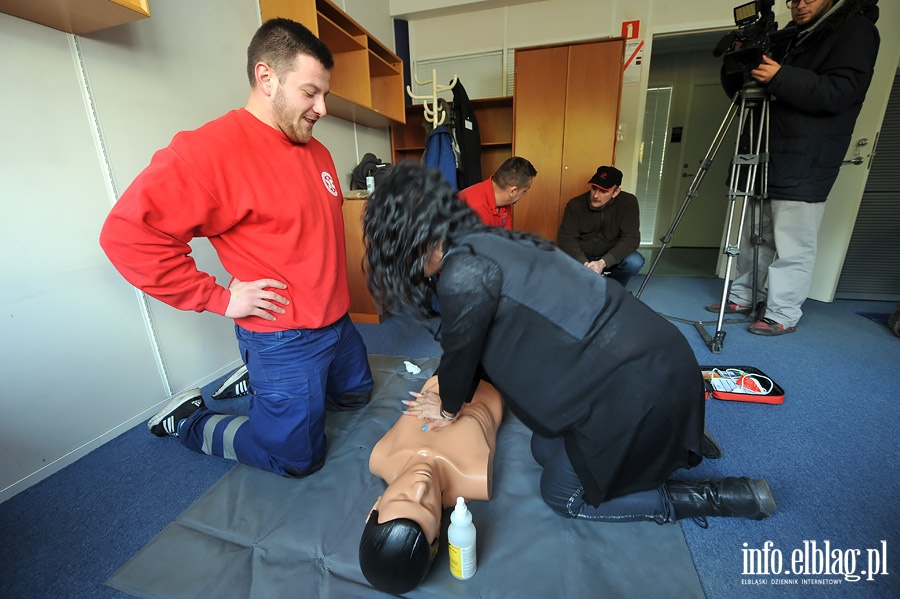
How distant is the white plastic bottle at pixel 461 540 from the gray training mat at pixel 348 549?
3.0 inches

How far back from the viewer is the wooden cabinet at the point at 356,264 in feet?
9.34

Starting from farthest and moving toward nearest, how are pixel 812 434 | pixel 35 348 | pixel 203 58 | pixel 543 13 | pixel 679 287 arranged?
pixel 543 13, pixel 679 287, pixel 203 58, pixel 812 434, pixel 35 348

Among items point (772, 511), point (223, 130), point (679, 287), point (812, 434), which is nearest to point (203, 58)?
point (223, 130)

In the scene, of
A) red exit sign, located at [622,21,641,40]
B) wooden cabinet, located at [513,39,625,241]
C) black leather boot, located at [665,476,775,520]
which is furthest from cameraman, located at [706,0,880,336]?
red exit sign, located at [622,21,641,40]

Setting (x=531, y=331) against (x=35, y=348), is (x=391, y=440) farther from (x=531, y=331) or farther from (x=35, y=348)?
(x=35, y=348)

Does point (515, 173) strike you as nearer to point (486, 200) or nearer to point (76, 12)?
point (486, 200)

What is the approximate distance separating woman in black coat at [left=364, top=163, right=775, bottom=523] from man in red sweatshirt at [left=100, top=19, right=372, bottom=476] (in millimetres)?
474

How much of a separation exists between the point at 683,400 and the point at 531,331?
443 millimetres

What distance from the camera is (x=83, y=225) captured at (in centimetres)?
158

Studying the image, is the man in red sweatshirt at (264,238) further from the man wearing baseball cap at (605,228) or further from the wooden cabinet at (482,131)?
the wooden cabinet at (482,131)

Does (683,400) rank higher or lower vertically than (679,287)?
→ higher

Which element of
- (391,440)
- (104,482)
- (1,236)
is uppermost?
(1,236)

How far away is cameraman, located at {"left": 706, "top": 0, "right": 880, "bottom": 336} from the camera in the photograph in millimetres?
2053

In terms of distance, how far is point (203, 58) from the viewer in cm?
199
